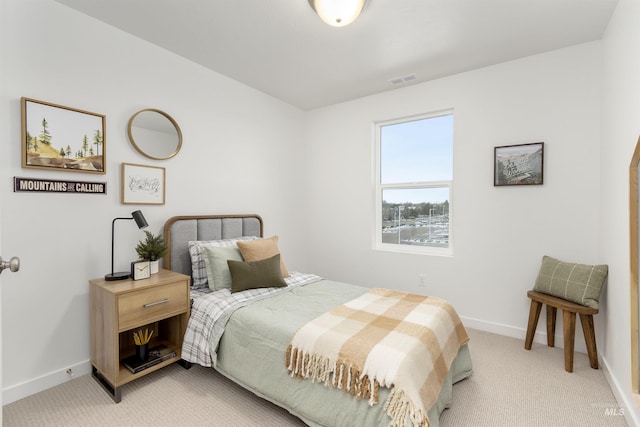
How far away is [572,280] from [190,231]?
320 centimetres

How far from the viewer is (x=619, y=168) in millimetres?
2037

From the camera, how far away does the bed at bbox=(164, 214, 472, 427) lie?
157 cm

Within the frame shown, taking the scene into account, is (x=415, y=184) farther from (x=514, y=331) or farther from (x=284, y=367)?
(x=284, y=367)

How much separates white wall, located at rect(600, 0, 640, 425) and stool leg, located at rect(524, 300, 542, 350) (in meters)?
0.43

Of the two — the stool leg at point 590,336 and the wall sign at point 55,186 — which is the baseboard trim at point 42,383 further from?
the stool leg at point 590,336

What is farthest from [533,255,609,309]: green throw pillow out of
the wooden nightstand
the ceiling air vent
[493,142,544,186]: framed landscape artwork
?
the wooden nightstand

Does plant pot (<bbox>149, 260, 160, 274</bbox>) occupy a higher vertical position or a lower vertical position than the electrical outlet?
higher

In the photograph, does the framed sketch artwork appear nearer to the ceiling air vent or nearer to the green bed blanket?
the green bed blanket

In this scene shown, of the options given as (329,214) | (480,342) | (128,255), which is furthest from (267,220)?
(480,342)

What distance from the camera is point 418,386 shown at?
146 centimetres

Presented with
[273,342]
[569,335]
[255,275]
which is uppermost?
[255,275]

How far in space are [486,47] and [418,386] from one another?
273 cm

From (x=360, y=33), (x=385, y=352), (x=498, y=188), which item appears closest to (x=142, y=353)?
(x=385, y=352)

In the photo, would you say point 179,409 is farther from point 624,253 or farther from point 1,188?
point 624,253
